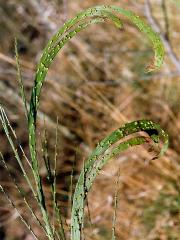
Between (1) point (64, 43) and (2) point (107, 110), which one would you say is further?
(2) point (107, 110)

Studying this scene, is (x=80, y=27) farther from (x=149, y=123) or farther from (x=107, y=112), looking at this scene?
(x=107, y=112)

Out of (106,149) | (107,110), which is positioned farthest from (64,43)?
(107,110)

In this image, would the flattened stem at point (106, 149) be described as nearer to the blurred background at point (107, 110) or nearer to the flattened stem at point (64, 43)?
the flattened stem at point (64, 43)

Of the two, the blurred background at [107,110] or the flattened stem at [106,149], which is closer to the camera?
the flattened stem at [106,149]

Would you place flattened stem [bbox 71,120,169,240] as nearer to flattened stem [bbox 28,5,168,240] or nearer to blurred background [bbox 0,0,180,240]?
flattened stem [bbox 28,5,168,240]

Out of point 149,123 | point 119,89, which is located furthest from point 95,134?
point 149,123

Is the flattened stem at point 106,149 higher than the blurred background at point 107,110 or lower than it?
lower

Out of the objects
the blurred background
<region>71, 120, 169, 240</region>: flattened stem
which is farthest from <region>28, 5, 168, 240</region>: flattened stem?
the blurred background

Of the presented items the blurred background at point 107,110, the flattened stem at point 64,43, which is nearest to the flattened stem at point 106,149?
the flattened stem at point 64,43

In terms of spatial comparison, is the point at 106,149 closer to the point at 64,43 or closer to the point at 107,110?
the point at 64,43
